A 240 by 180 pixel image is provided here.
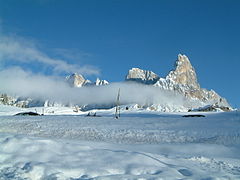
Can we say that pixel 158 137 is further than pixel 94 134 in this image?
No

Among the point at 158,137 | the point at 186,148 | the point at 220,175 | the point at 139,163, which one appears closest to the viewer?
the point at 220,175

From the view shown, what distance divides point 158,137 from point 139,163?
11323 mm

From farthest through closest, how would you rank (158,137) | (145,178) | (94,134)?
(94,134) → (158,137) → (145,178)

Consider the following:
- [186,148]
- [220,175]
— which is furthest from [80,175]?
[186,148]

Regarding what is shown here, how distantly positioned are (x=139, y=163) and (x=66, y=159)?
234 cm

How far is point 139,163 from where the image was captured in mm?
10469

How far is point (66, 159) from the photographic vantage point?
35.2 ft

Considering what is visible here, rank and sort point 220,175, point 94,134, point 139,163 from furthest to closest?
point 94,134, point 139,163, point 220,175

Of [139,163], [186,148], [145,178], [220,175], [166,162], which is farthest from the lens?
[186,148]

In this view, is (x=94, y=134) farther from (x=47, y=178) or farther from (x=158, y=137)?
(x=47, y=178)

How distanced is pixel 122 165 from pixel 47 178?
7.63 ft

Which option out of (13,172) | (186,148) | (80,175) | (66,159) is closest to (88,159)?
(66,159)

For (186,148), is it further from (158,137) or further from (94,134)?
(94,134)

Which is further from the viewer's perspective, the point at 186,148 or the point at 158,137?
the point at 158,137
